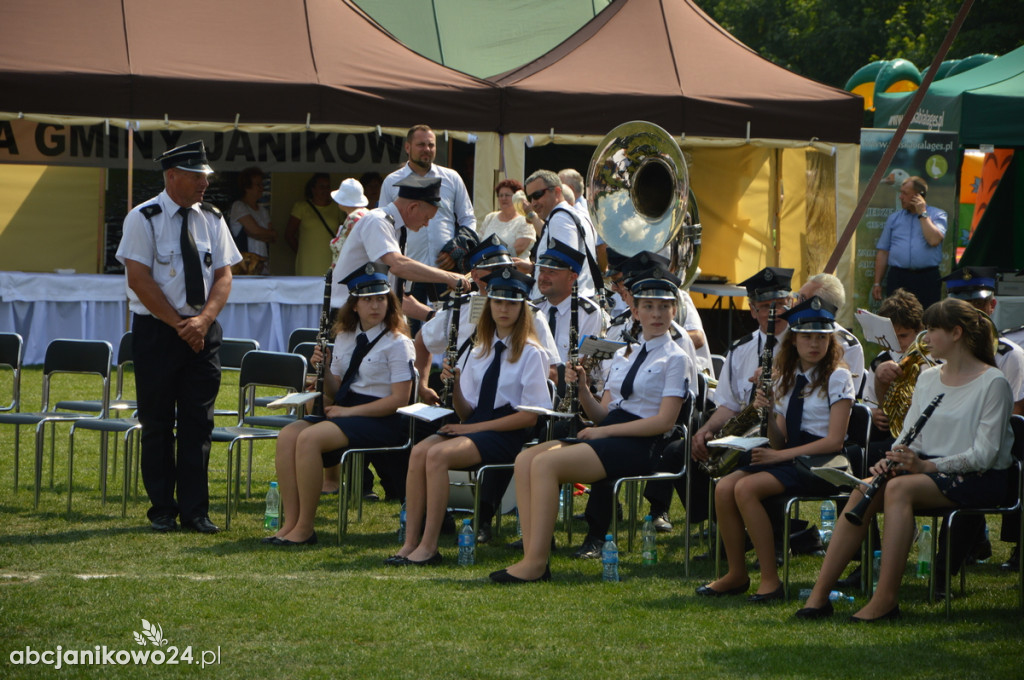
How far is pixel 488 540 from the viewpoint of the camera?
7.37 metres

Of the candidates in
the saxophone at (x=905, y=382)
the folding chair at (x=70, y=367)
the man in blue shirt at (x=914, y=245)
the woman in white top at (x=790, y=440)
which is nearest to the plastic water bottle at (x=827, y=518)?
the saxophone at (x=905, y=382)

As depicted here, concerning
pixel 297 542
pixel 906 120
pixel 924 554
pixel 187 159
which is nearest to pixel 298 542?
pixel 297 542

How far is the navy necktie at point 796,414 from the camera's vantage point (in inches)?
250

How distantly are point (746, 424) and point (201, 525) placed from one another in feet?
9.96

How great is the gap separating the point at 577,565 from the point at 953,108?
8292mm

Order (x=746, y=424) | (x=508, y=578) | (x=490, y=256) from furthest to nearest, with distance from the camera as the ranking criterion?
(x=490, y=256), (x=746, y=424), (x=508, y=578)

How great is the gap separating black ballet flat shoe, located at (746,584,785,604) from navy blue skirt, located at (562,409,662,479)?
907 millimetres

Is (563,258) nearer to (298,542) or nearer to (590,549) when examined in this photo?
(590,549)

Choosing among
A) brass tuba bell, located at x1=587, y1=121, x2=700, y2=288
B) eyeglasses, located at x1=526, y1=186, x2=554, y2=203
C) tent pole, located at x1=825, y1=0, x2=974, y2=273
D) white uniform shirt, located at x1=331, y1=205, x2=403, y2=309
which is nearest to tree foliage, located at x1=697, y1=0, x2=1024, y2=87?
tent pole, located at x1=825, y1=0, x2=974, y2=273

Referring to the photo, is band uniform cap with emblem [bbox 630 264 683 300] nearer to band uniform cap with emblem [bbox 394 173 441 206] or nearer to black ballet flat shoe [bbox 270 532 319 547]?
band uniform cap with emblem [bbox 394 173 441 206]

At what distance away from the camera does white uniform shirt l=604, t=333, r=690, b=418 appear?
21.8ft

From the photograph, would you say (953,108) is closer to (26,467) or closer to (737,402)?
(737,402)

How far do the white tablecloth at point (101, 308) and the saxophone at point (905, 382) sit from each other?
8025 mm

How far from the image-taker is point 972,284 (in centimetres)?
708
